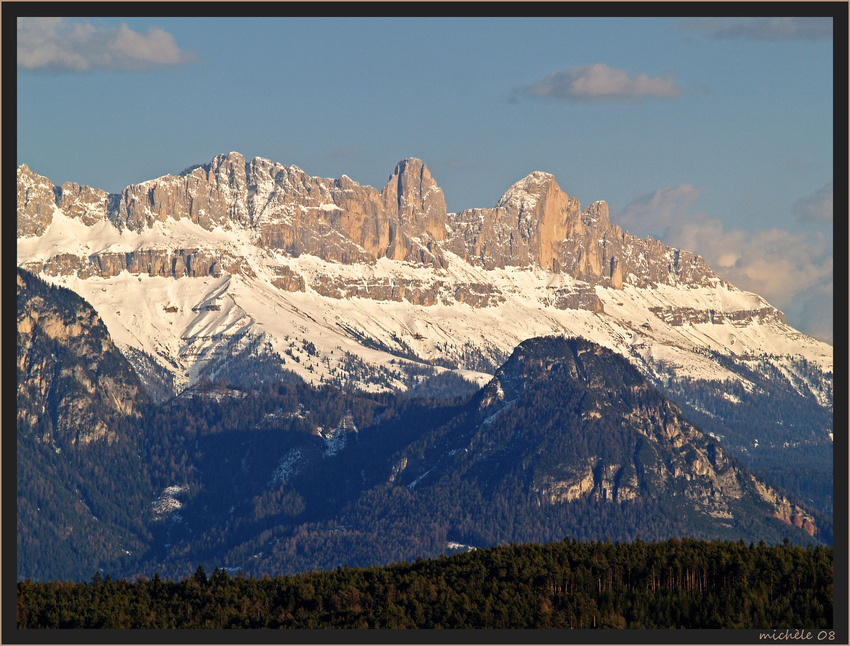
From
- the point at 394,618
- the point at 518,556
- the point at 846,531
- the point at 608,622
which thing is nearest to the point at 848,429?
the point at 846,531

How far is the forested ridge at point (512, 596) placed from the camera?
144 metres

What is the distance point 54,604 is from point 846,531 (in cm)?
11596

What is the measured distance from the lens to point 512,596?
160125 millimetres

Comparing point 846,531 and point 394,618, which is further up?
point 846,531

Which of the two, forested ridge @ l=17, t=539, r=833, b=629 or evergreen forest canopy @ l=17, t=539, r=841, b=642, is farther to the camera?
forested ridge @ l=17, t=539, r=833, b=629

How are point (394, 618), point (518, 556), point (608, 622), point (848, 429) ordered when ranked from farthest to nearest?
point (518, 556)
point (394, 618)
point (608, 622)
point (848, 429)

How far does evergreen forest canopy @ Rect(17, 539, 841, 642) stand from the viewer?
14425 cm

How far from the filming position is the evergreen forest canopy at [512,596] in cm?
14425

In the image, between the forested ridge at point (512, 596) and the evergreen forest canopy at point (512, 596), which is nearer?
the evergreen forest canopy at point (512, 596)

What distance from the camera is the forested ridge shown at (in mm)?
144375

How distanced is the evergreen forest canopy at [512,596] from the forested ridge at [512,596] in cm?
23

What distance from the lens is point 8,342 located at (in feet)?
243

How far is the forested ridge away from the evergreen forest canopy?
0.74 feet

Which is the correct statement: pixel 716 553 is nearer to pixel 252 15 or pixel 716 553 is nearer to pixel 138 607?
pixel 138 607
